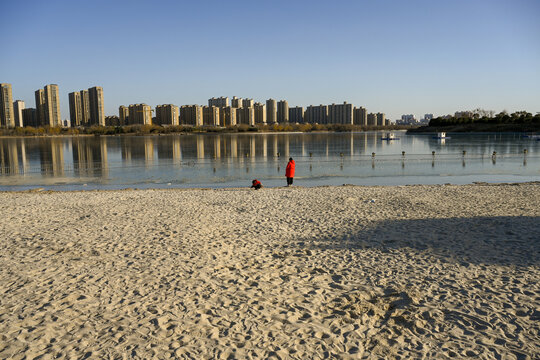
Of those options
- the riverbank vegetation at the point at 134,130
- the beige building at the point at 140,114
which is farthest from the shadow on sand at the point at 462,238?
the beige building at the point at 140,114

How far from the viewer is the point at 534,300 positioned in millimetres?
5367

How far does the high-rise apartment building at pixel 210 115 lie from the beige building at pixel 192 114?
2606mm

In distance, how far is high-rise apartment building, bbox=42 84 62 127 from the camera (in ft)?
570

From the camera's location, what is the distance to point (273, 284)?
6.17 meters

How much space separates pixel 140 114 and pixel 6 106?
56187 millimetres

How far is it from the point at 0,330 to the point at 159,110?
661 ft

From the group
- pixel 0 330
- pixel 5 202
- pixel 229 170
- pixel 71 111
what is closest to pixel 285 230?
pixel 0 330

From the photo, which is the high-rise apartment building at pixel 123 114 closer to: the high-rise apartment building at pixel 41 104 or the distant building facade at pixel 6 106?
the high-rise apartment building at pixel 41 104

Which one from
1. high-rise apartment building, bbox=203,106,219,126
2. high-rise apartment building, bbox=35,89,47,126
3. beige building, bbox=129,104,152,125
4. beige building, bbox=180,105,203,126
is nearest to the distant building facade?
high-rise apartment building, bbox=35,89,47,126

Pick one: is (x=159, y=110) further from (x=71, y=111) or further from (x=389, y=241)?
(x=389, y=241)

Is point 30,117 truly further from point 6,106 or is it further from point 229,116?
point 229,116

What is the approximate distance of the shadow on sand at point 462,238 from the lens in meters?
7.27

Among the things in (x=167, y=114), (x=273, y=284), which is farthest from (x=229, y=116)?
(x=273, y=284)

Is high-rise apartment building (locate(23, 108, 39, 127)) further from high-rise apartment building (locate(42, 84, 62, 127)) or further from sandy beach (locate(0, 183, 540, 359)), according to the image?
sandy beach (locate(0, 183, 540, 359))
